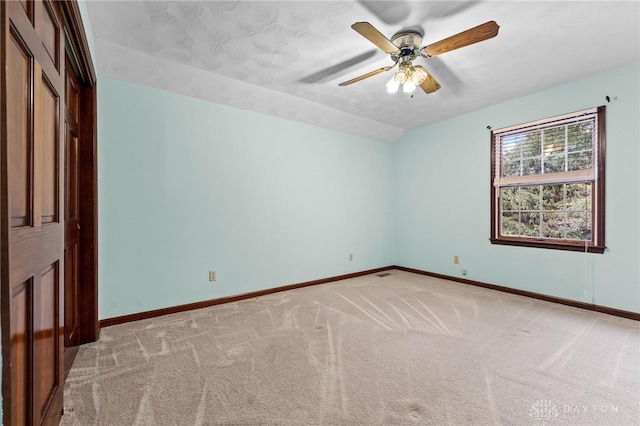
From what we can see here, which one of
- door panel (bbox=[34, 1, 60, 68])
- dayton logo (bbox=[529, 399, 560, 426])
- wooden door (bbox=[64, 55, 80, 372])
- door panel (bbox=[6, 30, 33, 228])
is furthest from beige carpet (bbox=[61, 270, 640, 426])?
door panel (bbox=[34, 1, 60, 68])

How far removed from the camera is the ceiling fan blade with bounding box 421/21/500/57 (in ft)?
6.03

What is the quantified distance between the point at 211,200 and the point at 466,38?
2845mm

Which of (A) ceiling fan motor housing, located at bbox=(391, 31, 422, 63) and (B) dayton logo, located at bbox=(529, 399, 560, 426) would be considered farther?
(A) ceiling fan motor housing, located at bbox=(391, 31, 422, 63)

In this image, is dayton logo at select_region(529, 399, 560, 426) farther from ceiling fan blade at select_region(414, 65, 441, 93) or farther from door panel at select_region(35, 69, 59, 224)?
door panel at select_region(35, 69, 59, 224)

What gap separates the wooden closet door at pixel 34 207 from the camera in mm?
848

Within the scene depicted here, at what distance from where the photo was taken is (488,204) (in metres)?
4.09

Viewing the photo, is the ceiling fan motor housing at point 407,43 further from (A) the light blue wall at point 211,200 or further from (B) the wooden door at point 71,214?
(B) the wooden door at point 71,214

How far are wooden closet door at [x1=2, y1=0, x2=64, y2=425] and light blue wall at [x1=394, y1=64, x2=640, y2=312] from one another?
4520 millimetres

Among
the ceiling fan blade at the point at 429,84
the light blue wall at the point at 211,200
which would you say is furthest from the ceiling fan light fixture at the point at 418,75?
the light blue wall at the point at 211,200

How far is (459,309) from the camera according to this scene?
3219 millimetres

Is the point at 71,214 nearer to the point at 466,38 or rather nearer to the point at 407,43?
the point at 407,43

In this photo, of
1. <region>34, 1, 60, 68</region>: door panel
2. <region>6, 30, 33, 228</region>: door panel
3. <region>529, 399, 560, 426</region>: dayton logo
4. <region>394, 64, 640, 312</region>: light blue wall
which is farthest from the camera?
<region>394, 64, 640, 312</region>: light blue wall

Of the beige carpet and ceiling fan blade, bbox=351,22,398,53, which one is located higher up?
ceiling fan blade, bbox=351,22,398,53

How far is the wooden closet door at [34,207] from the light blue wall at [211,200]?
1546 millimetres
